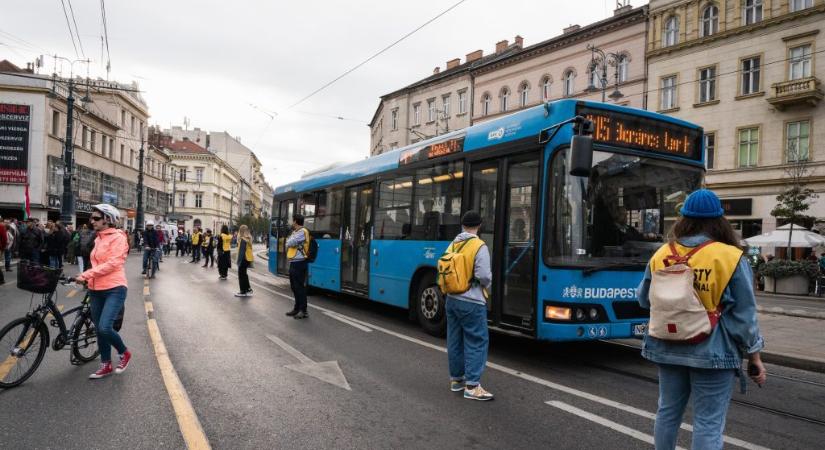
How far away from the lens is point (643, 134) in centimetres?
690

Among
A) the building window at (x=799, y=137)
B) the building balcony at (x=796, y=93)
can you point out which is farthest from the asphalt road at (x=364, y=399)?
the building balcony at (x=796, y=93)

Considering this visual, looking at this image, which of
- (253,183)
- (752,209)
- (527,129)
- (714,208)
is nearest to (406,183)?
(527,129)

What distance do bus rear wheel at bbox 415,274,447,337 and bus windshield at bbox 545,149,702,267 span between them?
7.75 feet

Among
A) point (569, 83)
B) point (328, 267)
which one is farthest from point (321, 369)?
point (569, 83)

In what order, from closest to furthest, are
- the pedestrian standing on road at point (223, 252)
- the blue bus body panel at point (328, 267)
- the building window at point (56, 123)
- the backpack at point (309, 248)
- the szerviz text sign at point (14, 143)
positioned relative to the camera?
the backpack at point (309, 248) < the blue bus body panel at point (328, 267) < the pedestrian standing on road at point (223, 252) < the szerviz text sign at point (14, 143) < the building window at point (56, 123)

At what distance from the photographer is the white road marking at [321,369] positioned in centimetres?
571

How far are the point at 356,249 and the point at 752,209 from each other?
24.5m

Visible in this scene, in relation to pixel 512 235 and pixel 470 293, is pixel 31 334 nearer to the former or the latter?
pixel 470 293

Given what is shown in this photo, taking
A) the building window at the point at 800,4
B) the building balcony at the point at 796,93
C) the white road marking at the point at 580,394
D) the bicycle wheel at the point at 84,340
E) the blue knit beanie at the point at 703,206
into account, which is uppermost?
the building window at the point at 800,4

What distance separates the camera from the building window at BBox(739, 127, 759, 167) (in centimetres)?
2792

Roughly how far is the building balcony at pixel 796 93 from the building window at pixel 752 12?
3765mm

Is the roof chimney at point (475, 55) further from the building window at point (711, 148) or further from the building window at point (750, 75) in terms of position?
the building window at point (750, 75)

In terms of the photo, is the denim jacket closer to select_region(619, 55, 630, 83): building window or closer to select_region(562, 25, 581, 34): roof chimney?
select_region(619, 55, 630, 83): building window

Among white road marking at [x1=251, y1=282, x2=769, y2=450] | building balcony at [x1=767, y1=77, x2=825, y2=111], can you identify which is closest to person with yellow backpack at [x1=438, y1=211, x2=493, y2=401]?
white road marking at [x1=251, y1=282, x2=769, y2=450]
